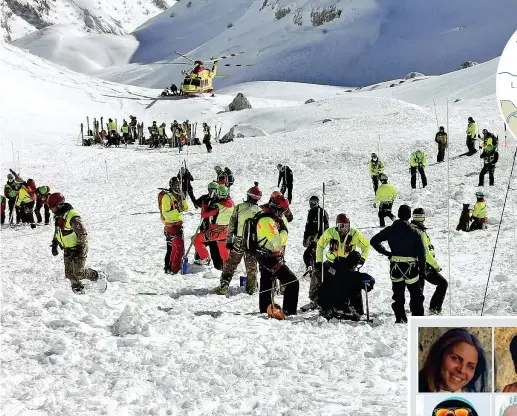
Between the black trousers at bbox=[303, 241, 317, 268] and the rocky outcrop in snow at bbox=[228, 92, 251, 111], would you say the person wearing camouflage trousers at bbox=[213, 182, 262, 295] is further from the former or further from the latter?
the rocky outcrop in snow at bbox=[228, 92, 251, 111]

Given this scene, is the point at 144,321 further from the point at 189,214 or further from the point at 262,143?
the point at 262,143

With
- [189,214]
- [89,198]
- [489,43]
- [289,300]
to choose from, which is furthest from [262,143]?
[489,43]

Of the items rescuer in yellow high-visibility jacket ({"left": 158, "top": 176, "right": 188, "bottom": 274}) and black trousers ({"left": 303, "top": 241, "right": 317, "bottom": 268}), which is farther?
rescuer in yellow high-visibility jacket ({"left": 158, "top": 176, "right": 188, "bottom": 274})

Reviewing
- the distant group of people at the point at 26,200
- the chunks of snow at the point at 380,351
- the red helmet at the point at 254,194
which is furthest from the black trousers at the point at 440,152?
the chunks of snow at the point at 380,351

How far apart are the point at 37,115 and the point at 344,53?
74772 millimetres

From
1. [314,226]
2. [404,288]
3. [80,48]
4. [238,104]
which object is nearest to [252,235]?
[314,226]

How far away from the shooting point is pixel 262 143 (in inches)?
1170

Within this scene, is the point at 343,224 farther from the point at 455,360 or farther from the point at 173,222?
the point at 455,360

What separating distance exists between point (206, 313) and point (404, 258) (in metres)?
2.51

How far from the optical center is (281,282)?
27.2ft

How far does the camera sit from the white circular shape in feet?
26.8

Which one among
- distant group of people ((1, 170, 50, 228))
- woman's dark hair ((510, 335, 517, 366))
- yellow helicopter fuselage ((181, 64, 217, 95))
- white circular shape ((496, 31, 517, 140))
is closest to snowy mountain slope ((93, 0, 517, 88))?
yellow helicopter fuselage ((181, 64, 217, 95))

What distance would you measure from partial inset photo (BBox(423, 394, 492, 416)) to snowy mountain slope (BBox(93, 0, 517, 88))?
100778 millimetres

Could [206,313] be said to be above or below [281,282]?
below
